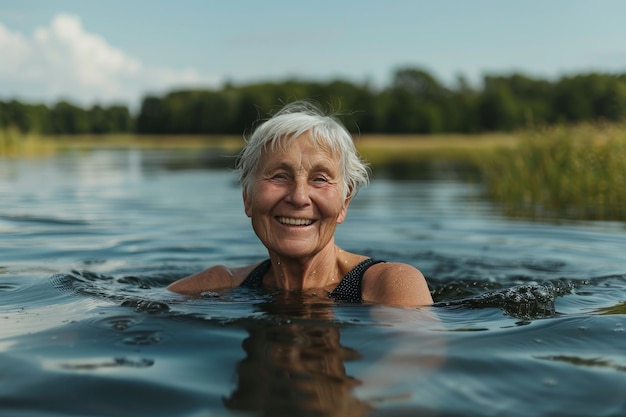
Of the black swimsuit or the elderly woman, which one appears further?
the black swimsuit

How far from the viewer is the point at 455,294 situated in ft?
19.8

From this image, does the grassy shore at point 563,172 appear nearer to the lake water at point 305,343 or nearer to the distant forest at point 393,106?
the lake water at point 305,343

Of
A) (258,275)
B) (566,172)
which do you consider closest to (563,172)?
(566,172)

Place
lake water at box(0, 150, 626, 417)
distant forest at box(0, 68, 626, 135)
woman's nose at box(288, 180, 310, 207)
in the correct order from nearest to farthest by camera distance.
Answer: lake water at box(0, 150, 626, 417), woman's nose at box(288, 180, 310, 207), distant forest at box(0, 68, 626, 135)

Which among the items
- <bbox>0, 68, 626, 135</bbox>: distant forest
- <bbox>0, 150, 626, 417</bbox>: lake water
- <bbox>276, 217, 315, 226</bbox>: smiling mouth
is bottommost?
<bbox>0, 150, 626, 417</bbox>: lake water

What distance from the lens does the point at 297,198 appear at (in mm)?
4238

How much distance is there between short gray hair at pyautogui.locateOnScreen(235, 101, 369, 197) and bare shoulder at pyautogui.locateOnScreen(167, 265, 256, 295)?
0.89 m

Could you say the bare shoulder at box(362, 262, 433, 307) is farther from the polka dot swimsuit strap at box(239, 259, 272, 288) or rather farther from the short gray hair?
the polka dot swimsuit strap at box(239, 259, 272, 288)

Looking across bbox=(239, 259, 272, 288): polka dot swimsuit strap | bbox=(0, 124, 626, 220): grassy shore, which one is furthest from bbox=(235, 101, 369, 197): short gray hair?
bbox=(0, 124, 626, 220): grassy shore

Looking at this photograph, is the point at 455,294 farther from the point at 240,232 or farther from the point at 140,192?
the point at 140,192

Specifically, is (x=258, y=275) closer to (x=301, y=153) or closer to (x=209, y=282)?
(x=209, y=282)

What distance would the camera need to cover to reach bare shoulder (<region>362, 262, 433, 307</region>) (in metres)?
4.32

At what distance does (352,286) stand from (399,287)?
413 mm

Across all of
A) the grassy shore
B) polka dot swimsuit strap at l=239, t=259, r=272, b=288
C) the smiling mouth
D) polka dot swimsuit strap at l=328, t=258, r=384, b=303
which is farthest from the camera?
the grassy shore
